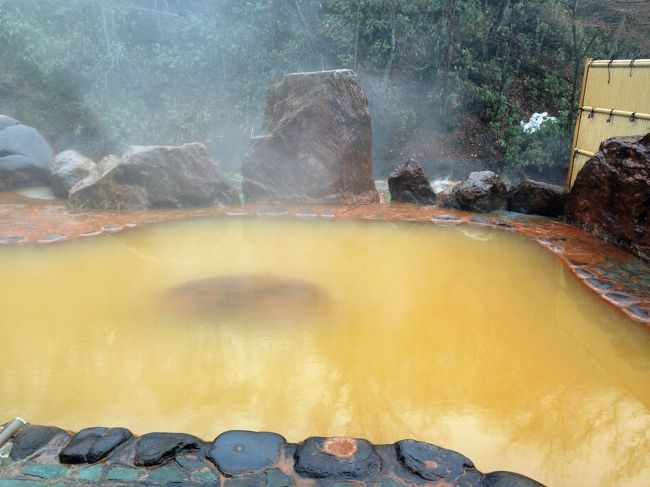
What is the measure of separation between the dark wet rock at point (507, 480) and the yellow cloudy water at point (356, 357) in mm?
127

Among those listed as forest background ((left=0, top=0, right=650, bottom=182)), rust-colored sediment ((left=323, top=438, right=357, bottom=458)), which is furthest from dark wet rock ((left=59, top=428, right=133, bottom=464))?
forest background ((left=0, top=0, right=650, bottom=182))

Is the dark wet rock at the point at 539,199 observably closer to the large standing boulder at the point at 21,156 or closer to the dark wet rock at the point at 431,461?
the dark wet rock at the point at 431,461

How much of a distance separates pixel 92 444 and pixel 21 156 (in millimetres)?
7535

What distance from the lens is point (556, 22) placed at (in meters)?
13.8

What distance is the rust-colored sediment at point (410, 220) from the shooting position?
4.58 meters

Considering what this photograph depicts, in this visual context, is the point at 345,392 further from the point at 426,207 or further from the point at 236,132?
the point at 236,132

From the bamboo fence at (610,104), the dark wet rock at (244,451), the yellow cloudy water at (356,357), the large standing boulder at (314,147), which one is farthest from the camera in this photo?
the large standing boulder at (314,147)

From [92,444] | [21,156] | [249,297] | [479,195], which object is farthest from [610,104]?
[21,156]

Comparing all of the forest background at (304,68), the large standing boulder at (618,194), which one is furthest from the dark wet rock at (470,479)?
the forest background at (304,68)

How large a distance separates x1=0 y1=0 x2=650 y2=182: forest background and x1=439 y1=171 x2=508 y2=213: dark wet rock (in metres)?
3.75

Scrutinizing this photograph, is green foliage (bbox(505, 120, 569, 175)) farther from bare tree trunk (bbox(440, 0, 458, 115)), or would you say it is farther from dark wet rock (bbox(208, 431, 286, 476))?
dark wet rock (bbox(208, 431, 286, 476))

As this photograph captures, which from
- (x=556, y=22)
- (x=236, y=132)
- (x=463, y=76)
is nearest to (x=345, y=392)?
(x=236, y=132)

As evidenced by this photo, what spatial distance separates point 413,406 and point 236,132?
10.1 meters

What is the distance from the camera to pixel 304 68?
13039 millimetres
